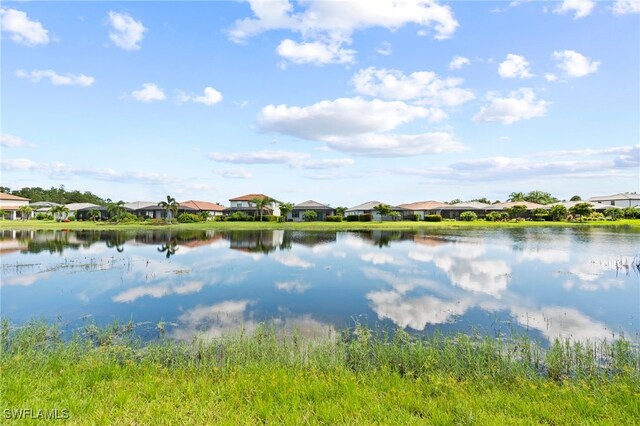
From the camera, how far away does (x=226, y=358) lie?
25.1 feet

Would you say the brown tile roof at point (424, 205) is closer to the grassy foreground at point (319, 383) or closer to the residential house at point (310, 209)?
the residential house at point (310, 209)

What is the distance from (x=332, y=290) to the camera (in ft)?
51.5

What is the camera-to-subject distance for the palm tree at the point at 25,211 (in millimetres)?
76625

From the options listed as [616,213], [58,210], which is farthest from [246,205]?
[616,213]

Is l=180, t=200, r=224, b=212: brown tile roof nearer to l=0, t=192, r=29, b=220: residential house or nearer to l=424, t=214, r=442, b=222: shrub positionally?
l=0, t=192, r=29, b=220: residential house

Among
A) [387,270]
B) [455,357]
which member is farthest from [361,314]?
[387,270]

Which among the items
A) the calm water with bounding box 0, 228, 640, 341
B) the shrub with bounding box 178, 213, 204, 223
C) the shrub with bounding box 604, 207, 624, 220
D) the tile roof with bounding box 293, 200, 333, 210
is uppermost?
the tile roof with bounding box 293, 200, 333, 210

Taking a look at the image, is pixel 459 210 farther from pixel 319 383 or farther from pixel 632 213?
pixel 319 383

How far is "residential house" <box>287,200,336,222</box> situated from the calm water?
161ft

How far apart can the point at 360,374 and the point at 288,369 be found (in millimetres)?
1419

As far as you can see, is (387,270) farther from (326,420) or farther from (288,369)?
(326,420)

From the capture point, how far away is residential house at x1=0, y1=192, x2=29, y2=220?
7686 centimetres

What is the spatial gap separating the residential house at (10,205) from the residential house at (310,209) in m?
61.3

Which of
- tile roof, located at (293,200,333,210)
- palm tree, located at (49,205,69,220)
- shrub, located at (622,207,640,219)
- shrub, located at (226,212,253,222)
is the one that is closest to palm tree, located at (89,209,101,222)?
palm tree, located at (49,205,69,220)
